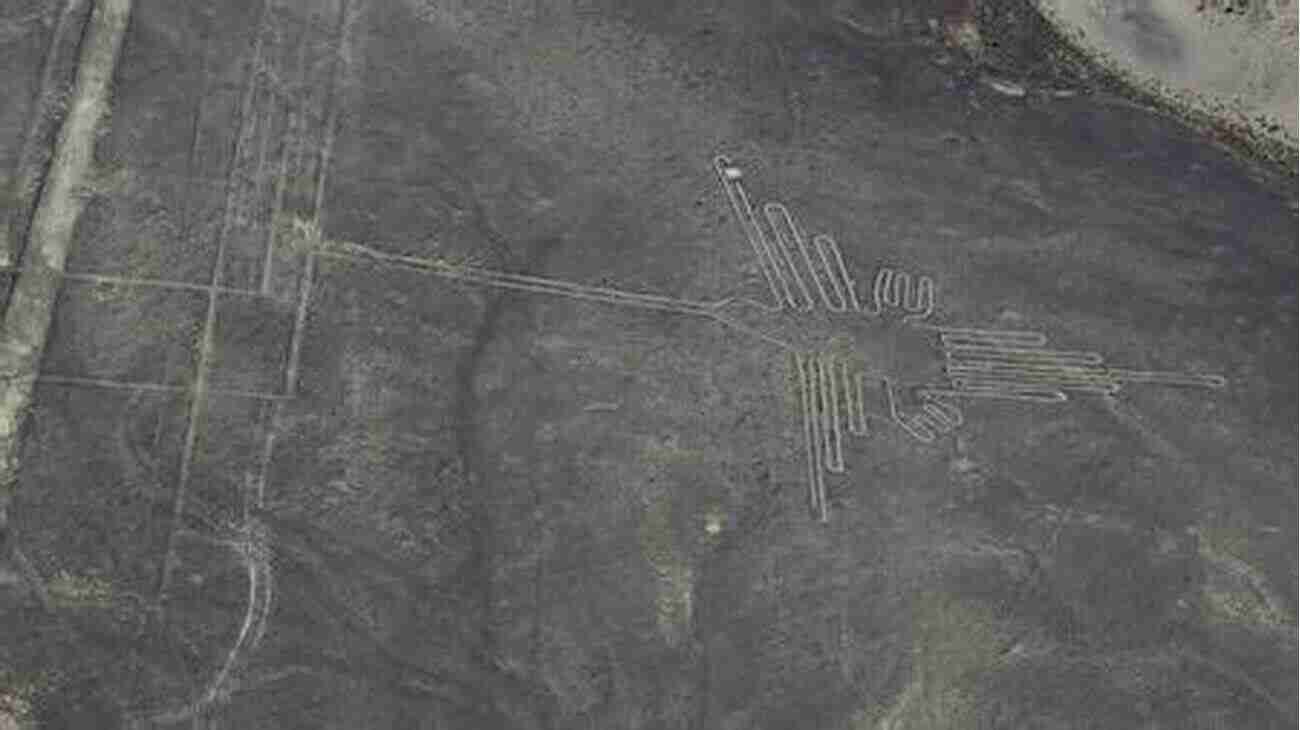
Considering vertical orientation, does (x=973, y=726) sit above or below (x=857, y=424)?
below

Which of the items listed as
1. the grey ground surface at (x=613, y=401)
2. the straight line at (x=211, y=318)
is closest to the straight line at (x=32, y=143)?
the grey ground surface at (x=613, y=401)

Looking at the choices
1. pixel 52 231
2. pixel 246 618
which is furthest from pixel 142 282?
pixel 246 618

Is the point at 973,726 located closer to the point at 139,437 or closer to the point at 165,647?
the point at 165,647

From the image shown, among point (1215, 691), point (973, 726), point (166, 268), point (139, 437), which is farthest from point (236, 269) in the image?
point (1215, 691)

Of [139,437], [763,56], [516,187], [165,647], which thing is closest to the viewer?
[165,647]

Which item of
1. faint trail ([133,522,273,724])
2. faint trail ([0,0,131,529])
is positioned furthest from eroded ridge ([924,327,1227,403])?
faint trail ([0,0,131,529])

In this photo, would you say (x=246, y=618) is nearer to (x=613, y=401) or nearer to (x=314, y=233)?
(x=613, y=401)

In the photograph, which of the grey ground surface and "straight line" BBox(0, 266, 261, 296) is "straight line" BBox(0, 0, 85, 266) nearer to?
the grey ground surface
